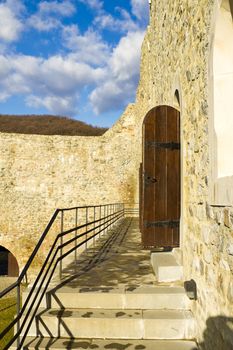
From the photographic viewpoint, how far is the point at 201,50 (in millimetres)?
3418

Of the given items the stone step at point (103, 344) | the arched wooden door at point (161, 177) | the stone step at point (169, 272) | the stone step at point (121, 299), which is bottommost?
the stone step at point (103, 344)

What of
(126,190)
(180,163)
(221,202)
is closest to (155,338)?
(221,202)

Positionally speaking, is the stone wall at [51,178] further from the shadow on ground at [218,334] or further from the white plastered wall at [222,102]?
the white plastered wall at [222,102]

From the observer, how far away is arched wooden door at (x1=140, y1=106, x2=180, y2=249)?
484cm

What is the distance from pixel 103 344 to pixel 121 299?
599 millimetres

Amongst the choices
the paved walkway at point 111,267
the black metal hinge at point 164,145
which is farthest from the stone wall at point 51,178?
the black metal hinge at point 164,145

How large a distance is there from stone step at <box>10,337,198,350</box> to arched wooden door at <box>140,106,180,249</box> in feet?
5.11

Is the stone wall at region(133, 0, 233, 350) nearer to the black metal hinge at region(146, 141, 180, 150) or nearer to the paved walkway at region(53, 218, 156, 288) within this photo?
the black metal hinge at region(146, 141, 180, 150)

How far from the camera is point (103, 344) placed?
3.53 m

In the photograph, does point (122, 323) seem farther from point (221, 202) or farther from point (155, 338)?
point (221, 202)

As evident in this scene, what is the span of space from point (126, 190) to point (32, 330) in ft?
47.2

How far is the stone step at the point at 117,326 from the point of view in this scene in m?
3.65

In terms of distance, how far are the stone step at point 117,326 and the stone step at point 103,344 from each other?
6 cm

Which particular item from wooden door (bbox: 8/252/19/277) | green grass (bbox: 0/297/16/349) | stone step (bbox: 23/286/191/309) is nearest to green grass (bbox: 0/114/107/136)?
wooden door (bbox: 8/252/19/277)
